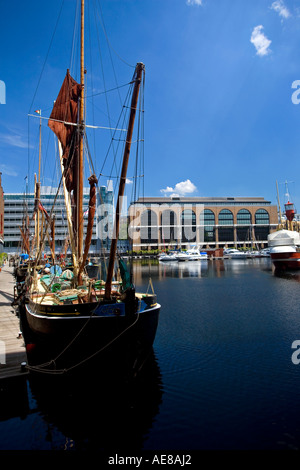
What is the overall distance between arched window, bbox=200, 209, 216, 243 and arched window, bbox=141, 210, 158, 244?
79.5 feet

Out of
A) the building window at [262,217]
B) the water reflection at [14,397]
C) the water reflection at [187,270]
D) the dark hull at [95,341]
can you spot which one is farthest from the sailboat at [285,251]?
the building window at [262,217]

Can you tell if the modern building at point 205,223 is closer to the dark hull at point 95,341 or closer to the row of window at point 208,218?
the row of window at point 208,218

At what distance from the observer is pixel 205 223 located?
154375 millimetres

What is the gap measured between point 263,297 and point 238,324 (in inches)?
507

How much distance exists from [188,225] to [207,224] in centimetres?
983

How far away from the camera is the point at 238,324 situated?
22406 mm

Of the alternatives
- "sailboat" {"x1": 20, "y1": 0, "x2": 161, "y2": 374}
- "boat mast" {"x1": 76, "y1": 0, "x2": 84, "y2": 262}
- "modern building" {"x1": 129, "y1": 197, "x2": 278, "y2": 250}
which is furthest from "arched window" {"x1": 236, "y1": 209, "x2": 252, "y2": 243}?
"sailboat" {"x1": 20, "y1": 0, "x2": 161, "y2": 374}

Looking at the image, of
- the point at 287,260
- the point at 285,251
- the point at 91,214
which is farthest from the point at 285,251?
the point at 91,214

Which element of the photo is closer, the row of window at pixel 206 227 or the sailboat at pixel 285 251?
the sailboat at pixel 285 251

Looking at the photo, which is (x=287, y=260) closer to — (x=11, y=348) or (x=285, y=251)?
(x=285, y=251)

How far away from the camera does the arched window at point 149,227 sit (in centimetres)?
14665

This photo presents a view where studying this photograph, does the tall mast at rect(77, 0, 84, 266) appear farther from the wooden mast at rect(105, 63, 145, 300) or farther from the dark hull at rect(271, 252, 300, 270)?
the dark hull at rect(271, 252, 300, 270)

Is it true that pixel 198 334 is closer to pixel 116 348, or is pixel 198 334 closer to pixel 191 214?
pixel 116 348
